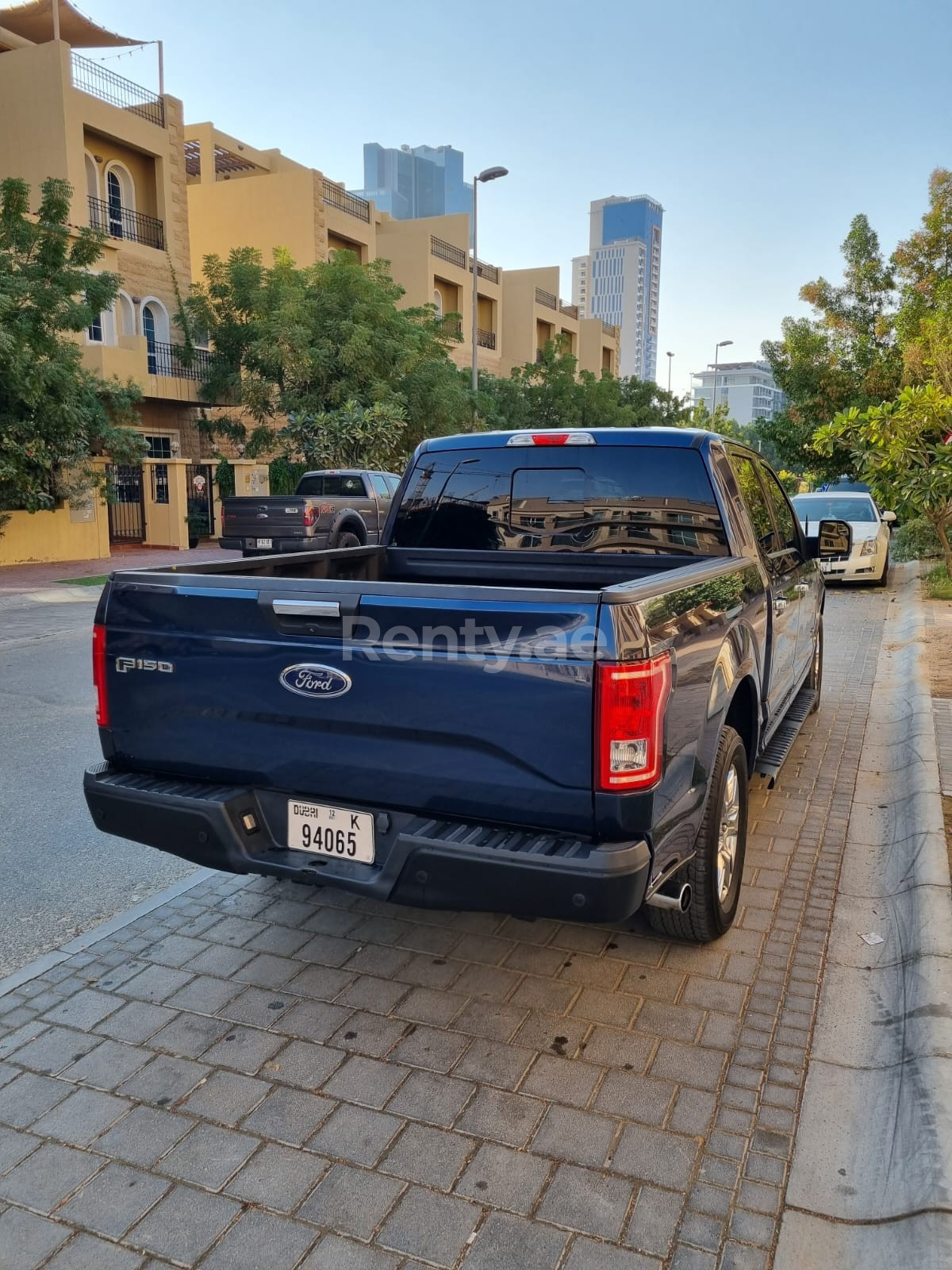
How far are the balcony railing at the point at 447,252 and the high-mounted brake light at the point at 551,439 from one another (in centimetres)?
3939

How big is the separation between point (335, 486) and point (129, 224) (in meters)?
12.5

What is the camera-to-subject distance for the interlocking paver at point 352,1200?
2.49m

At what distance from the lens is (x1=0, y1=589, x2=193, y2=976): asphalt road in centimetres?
424

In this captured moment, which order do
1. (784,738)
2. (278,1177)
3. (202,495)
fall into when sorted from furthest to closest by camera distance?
(202,495), (784,738), (278,1177)

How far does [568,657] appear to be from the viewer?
2787 millimetres

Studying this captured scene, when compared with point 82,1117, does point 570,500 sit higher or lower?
higher

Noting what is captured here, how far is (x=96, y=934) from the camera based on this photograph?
13.3 ft

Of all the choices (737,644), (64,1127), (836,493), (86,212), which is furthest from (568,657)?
(86,212)

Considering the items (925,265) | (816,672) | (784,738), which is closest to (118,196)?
(925,265)

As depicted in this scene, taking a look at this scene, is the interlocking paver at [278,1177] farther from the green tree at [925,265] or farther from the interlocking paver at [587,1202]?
the green tree at [925,265]

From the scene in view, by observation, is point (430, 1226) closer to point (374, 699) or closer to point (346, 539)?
point (374, 699)

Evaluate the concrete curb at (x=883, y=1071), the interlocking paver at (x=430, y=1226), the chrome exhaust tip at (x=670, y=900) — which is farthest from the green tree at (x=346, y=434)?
the interlocking paver at (x=430, y=1226)

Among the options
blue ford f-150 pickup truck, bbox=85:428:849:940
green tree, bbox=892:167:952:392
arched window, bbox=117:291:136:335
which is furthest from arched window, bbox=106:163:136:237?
blue ford f-150 pickup truck, bbox=85:428:849:940

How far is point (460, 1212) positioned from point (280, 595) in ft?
5.99
